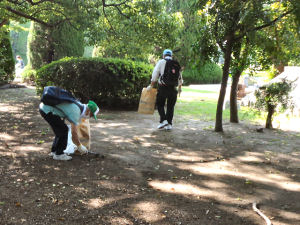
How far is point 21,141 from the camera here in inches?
249

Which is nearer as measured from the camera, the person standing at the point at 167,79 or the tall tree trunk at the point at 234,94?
the person standing at the point at 167,79

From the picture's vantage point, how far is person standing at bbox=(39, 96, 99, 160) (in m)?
4.66

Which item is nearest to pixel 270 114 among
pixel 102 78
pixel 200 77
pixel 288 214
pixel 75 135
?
pixel 288 214

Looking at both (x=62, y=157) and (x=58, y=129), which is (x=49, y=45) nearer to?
(x=62, y=157)

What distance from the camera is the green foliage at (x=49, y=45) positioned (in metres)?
18.3

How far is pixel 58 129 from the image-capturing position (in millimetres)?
4883

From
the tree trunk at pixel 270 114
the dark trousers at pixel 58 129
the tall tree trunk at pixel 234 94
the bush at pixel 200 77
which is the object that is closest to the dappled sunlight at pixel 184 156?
the dark trousers at pixel 58 129

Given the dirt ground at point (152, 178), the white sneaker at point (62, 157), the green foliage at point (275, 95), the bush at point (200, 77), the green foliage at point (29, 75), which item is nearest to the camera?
the dirt ground at point (152, 178)

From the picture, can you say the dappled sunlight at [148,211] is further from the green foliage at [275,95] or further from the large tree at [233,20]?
the green foliage at [275,95]

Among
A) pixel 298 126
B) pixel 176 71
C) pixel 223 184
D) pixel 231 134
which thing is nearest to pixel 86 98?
pixel 176 71

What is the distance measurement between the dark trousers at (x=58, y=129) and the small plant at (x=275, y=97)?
16.5 feet

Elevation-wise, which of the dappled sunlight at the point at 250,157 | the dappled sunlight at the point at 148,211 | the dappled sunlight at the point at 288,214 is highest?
the dappled sunlight at the point at 250,157

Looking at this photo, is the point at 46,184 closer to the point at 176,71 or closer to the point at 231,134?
the point at 176,71

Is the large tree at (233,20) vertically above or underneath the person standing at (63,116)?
above
